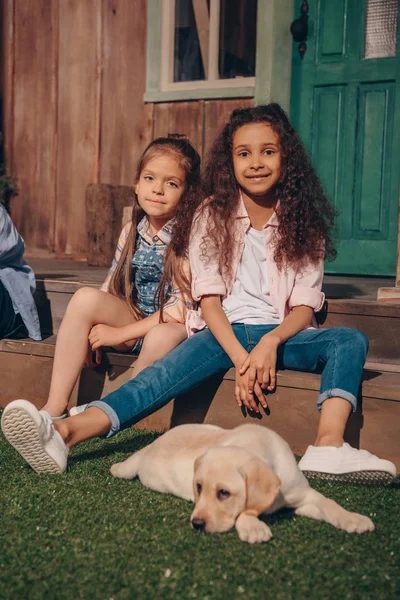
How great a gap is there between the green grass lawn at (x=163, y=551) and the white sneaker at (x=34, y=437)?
69mm

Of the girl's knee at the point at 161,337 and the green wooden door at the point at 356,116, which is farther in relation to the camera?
the green wooden door at the point at 356,116

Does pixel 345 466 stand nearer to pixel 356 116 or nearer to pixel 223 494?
pixel 223 494

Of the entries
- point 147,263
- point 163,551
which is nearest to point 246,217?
point 147,263

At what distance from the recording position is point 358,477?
96.3 inches

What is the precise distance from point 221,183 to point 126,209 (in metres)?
1.80

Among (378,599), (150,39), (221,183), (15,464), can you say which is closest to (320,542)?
(378,599)

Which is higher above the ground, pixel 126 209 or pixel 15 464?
pixel 126 209

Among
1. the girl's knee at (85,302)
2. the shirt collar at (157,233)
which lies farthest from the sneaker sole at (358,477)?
the shirt collar at (157,233)

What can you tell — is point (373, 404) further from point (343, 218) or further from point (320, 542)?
point (343, 218)

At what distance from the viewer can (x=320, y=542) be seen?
6.75 feet

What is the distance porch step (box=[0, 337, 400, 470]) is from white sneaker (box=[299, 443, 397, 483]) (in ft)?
1.10

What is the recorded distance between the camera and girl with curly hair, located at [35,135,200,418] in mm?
3062

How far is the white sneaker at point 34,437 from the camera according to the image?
95.5 inches

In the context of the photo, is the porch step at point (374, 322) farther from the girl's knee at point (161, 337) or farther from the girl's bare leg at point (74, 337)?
the girl's bare leg at point (74, 337)
